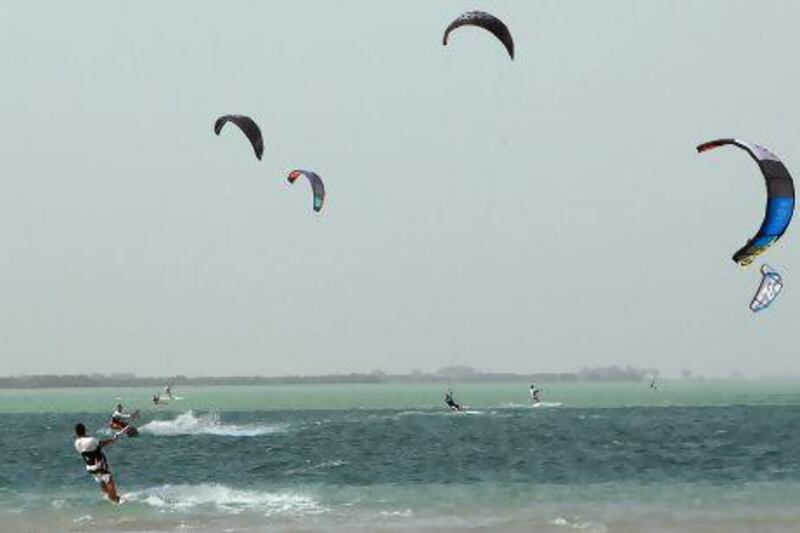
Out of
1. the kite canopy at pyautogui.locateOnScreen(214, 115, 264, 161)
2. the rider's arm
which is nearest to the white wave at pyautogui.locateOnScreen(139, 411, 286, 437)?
the kite canopy at pyautogui.locateOnScreen(214, 115, 264, 161)

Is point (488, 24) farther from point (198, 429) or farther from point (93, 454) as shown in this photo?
point (198, 429)

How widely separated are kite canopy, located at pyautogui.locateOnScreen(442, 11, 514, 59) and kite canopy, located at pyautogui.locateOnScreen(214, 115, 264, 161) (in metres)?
5.80

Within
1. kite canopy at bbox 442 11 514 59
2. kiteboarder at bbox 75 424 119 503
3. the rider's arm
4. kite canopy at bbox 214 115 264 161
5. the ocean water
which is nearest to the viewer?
the rider's arm

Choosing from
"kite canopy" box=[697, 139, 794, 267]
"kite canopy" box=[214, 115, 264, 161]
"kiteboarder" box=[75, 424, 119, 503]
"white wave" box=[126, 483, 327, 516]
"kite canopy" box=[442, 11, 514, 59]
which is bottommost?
"white wave" box=[126, 483, 327, 516]

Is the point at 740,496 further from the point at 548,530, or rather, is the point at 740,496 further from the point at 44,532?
the point at 44,532

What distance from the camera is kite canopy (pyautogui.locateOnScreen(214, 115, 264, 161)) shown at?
3038cm

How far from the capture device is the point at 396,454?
145 ft

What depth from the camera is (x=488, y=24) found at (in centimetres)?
2753

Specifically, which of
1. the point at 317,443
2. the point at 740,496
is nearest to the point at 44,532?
the point at 740,496

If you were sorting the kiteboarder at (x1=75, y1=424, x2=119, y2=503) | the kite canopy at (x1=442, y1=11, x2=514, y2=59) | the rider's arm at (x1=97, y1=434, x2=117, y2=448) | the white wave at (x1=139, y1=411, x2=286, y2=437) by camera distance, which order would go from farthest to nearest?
1. the white wave at (x1=139, y1=411, x2=286, y2=437)
2. the kite canopy at (x1=442, y1=11, x2=514, y2=59)
3. the kiteboarder at (x1=75, y1=424, x2=119, y2=503)
4. the rider's arm at (x1=97, y1=434, x2=117, y2=448)

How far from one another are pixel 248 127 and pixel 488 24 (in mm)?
6632

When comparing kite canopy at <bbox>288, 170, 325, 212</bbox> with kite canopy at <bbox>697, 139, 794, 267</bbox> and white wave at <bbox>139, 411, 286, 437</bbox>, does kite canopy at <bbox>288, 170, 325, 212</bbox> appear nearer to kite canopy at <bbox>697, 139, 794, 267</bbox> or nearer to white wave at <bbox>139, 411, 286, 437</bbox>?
kite canopy at <bbox>697, 139, 794, 267</bbox>

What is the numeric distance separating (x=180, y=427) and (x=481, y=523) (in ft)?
141

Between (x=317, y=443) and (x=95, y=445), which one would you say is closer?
(x=95, y=445)
